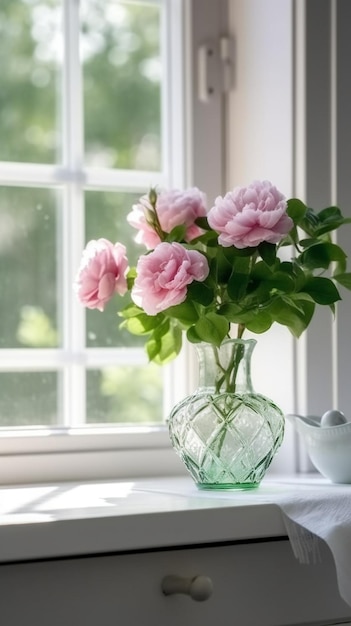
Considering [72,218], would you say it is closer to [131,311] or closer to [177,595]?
[131,311]

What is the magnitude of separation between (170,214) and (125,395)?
42cm

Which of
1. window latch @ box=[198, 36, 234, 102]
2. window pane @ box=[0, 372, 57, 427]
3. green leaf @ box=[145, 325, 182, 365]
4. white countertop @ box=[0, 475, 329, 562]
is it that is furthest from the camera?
window latch @ box=[198, 36, 234, 102]

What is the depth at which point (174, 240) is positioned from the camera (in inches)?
55.2

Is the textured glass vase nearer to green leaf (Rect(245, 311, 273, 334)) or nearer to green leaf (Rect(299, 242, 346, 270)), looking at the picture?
green leaf (Rect(245, 311, 273, 334))

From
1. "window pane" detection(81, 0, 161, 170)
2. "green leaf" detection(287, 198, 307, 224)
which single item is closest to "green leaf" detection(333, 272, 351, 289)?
"green leaf" detection(287, 198, 307, 224)

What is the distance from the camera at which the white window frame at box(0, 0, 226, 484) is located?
1.57 m

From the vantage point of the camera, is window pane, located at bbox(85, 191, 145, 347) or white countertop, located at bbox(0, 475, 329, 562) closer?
white countertop, located at bbox(0, 475, 329, 562)

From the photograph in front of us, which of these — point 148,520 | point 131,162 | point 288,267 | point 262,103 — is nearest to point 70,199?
point 131,162

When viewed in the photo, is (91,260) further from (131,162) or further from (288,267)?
(131,162)

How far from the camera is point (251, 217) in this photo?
129 cm

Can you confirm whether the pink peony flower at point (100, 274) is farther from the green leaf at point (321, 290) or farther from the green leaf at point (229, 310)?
the green leaf at point (321, 290)

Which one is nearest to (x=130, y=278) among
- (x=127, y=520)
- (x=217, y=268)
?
(x=217, y=268)

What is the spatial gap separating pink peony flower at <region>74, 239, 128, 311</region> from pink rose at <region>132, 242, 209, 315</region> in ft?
0.34

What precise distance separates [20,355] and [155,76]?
1.81 feet
